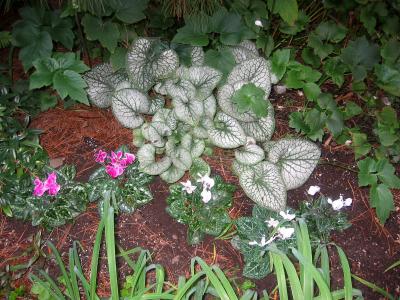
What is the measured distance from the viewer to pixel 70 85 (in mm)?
1740

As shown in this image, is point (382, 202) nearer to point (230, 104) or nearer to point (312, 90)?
point (312, 90)

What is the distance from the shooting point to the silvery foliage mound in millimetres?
1872

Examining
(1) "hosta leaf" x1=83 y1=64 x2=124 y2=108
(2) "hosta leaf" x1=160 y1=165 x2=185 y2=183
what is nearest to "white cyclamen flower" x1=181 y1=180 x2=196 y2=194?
(2) "hosta leaf" x1=160 y1=165 x2=185 y2=183

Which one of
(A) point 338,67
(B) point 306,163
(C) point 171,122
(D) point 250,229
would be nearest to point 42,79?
(C) point 171,122

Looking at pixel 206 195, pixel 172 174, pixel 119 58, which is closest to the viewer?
pixel 206 195

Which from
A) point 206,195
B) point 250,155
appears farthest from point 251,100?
point 206,195

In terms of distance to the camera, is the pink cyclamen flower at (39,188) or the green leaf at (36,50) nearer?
the pink cyclamen flower at (39,188)

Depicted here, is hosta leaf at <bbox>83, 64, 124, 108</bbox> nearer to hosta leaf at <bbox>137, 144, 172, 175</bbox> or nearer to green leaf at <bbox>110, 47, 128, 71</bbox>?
green leaf at <bbox>110, 47, 128, 71</bbox>

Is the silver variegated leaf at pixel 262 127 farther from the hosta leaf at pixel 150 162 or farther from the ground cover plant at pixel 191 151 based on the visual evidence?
the hosta leaf at pixel 150 162

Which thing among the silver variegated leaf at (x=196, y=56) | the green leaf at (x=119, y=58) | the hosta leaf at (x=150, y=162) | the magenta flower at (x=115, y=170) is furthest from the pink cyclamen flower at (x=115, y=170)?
the silver variegated leaf at (x=196, y=56)

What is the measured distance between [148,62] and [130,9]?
0.28 m

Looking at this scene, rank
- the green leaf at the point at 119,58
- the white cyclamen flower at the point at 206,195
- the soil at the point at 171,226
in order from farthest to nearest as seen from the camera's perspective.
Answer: the green leaf at the point at 119,58 → the soil at the point at 171,226 → the white cyclamen flower at the point at 206,195

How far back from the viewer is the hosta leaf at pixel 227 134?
1.87 m

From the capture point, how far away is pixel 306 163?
189 cm
